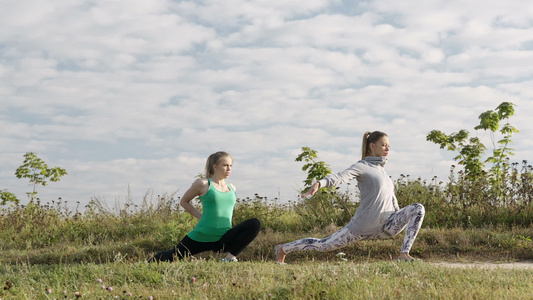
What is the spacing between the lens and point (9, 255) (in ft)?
38.7

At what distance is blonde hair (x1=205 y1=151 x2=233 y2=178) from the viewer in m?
8.30

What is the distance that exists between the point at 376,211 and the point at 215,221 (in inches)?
92.3

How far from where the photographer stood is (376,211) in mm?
8234

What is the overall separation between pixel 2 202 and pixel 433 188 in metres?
12.7

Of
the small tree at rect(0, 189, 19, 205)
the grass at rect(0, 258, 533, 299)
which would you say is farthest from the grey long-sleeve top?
the small tree at rect(0, 189, 19, 205)

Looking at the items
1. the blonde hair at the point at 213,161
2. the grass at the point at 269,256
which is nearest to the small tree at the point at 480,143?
the grass at the point at 269,256

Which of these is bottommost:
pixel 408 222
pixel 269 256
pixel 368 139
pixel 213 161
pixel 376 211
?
pixel 269 256

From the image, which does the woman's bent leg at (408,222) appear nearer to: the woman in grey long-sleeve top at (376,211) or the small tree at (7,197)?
the woman in grey long-sleeve top at (376,211)

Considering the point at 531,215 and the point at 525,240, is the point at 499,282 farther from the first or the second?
the point at 531,215

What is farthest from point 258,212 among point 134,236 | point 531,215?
point 531,215

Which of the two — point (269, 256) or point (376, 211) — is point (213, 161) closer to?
point (376, 211)

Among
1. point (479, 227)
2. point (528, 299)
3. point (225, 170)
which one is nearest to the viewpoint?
point (528, 299)

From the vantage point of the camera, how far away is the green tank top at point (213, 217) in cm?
819

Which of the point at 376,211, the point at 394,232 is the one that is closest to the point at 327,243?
the point at 376,211
